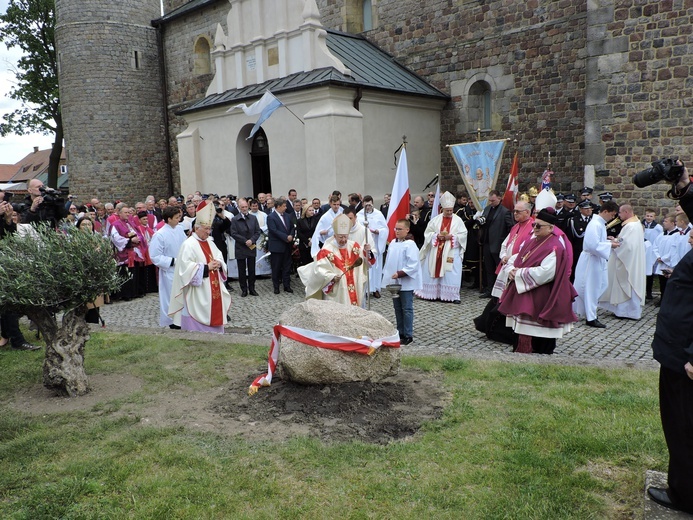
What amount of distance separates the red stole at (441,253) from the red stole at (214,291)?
4648mm

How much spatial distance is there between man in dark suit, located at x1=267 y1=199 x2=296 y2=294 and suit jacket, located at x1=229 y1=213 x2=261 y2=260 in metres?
0.32

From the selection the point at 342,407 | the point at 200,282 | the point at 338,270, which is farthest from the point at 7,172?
the point at 342,407

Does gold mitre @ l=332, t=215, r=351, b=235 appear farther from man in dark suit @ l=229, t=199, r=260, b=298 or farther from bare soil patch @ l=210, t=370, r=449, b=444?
man in dark suit @ l=229, t=199, r=260, b=298

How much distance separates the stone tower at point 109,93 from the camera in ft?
76.1

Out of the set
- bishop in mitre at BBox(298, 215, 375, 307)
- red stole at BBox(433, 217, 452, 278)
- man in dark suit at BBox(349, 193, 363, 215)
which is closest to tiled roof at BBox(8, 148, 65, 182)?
man in dark suit at BBox(349, 193, 363, 215)

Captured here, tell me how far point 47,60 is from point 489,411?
33324 mm

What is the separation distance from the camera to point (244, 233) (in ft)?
38.8

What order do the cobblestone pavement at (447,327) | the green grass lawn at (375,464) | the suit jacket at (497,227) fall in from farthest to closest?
the suit jacket at (497,227), the cobblestone pavement at (447,327), the green grass lawn at (375,464)

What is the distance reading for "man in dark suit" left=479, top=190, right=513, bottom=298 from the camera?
35.8ft

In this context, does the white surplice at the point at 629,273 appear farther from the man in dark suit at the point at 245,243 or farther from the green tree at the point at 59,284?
the green tree at the point at 59,284

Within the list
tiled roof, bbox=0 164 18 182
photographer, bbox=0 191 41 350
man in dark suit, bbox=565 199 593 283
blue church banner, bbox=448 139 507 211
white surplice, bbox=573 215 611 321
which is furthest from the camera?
tiled roof, bbox=0 164 18 182

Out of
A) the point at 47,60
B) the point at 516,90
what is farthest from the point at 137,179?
the point at 516,90

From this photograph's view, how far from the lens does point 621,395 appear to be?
476cm

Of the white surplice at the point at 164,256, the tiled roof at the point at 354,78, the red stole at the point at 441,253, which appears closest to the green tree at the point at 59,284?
the white surplice at the point at 164,256
